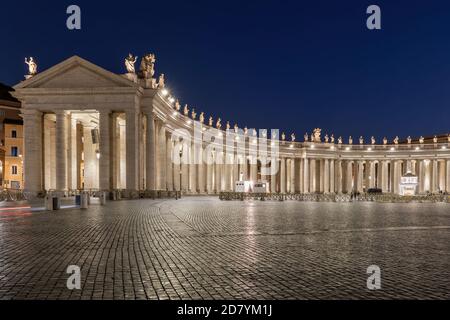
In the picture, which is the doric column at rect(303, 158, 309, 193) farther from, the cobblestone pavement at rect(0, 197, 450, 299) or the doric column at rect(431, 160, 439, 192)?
the cobblestone pavement at rect(0, 197, 450, 299)

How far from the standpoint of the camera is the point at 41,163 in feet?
185

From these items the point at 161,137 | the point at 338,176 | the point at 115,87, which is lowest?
the point at 338,176

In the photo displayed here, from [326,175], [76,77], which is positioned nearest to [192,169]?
[76,77]

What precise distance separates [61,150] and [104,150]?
589cm

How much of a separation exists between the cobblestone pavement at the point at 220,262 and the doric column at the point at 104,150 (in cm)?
3461

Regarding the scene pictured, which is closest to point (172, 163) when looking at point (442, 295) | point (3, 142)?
point (3, 142)

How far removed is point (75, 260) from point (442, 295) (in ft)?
28.2

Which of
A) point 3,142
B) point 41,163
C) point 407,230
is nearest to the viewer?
point 407,230

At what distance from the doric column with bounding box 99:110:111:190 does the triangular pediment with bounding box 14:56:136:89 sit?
12.4 feet

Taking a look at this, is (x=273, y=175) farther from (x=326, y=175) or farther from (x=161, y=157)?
(x=161, y=157)

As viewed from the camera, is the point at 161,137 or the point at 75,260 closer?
the point at 75,260

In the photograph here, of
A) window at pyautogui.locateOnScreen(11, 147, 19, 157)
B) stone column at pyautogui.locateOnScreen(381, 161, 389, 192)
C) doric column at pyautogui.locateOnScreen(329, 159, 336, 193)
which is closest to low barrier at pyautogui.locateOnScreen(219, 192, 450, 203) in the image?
doric column at pyautogui.locateOnScreen(329, 159, 336, 193)
